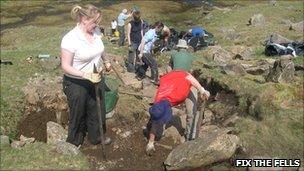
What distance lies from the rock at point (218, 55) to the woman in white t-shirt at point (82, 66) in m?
11.7

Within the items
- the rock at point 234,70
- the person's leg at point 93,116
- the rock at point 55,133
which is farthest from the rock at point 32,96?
the rock at point 234,70

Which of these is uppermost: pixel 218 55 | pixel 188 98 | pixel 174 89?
pixel 174 89

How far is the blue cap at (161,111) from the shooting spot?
1174cm

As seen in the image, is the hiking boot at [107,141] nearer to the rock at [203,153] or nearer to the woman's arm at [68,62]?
the rock at [203,153]

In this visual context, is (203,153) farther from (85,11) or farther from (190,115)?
(85,11)

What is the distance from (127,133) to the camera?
13078mm

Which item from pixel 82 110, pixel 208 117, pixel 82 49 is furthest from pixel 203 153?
pixel 82 49

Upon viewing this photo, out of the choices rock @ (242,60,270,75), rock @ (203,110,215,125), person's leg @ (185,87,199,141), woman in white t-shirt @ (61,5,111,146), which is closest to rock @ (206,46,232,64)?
rock @ (242,60,270,75)

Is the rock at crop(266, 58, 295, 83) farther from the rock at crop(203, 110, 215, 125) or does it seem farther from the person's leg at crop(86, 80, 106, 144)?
the person's leg at crop(86, 80, 106, 144)

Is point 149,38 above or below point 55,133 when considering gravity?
above

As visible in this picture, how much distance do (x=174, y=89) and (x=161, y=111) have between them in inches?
29.1

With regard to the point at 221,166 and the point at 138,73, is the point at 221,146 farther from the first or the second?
the point at 138,73

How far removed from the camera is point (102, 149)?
1188 centimetres

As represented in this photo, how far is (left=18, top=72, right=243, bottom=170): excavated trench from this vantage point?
38.5 feet
